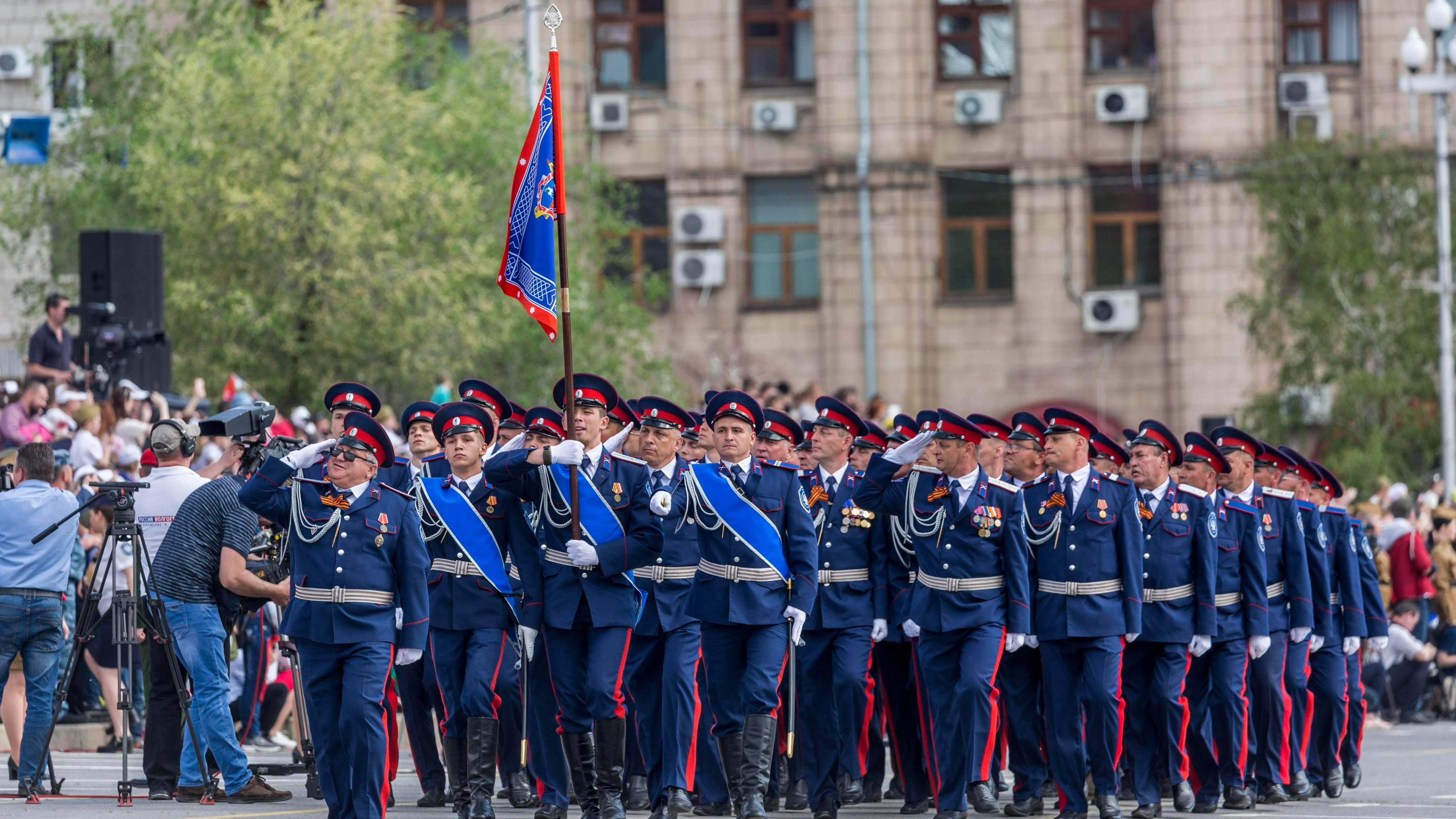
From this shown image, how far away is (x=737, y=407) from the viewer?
466 inches

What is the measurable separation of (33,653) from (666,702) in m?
3.79

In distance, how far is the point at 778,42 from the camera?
114 feet

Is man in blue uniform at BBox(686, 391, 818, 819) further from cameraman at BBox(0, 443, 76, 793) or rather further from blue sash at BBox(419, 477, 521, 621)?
cameraman at BBox(0, 443, 76, 793)

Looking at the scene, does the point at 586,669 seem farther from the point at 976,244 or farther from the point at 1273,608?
the point at 976,244

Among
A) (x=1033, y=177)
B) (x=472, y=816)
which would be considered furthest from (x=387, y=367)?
(x=472, y=816)

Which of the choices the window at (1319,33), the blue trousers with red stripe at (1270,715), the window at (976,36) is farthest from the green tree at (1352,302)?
the blue trousers with red stripe at (1270,715)

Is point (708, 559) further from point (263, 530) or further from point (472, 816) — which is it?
point (263, 530)

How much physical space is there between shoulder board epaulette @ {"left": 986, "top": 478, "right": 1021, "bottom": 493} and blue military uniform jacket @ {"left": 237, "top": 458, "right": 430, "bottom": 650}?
3085mm

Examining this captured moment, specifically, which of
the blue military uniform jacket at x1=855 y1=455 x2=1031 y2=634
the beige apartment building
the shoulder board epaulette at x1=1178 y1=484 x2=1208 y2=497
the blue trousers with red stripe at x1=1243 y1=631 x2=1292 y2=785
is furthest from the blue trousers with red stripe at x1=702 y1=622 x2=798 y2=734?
the beige apartment building

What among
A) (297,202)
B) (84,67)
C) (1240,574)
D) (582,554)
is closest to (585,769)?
(582,554)

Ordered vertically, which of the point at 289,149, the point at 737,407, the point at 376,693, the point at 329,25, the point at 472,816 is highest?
the point at 329,25

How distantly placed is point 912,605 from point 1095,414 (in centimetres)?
2280

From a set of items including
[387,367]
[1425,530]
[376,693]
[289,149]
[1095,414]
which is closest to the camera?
[376,693]

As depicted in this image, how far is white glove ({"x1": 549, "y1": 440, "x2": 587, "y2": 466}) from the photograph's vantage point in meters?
10.6
